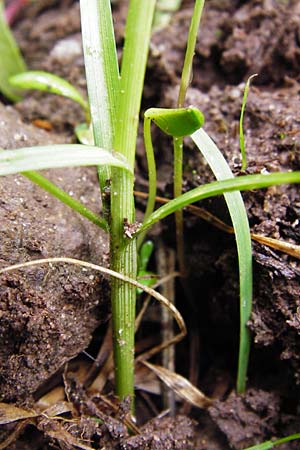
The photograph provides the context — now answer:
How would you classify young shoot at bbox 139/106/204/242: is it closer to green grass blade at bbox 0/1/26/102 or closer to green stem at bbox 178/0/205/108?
green stem at bbox 178/0/205/108

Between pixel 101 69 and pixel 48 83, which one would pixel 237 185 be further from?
pixel 48 83

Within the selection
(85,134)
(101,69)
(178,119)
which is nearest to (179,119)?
(178,119)

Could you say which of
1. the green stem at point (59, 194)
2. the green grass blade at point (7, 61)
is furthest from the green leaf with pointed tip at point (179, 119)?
the green grass blade at point (7, 61)

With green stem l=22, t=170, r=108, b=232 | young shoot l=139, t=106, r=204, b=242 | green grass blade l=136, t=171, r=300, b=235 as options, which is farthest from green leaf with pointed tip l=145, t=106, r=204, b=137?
green stem l=22, t=170, r=108, b=232

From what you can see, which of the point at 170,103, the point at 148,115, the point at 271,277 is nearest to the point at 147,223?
the point at 148,115

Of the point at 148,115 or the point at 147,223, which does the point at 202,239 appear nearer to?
the point at 147,223

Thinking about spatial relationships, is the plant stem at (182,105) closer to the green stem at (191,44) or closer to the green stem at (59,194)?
the green stem at (191,44)
